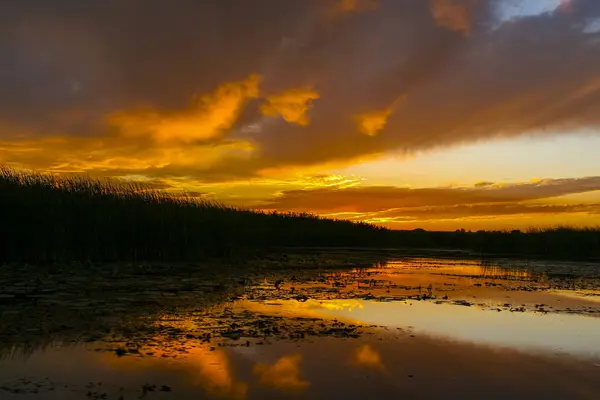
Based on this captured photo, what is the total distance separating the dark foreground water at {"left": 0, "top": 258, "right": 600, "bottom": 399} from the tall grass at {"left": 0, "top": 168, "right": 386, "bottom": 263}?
432 cm

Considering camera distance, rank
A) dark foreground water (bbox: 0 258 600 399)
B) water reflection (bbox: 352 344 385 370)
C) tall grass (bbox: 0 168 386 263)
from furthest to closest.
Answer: tall grass (bbox: 0 168 386 263), water reflection (bbox: 352 344 385 370), dark foreground water (bbox: 0 258 600 399)

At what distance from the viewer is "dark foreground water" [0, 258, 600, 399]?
679 centimetres

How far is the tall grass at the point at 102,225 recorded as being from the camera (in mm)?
18688

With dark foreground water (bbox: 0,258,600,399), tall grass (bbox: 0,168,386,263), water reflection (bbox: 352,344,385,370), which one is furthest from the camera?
tall grass (bbox: 0,168,386,263)

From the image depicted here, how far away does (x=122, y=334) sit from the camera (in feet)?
29.6

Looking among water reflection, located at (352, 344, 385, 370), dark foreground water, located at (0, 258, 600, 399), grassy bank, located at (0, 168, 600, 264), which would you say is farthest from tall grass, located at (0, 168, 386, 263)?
water reflection, located at (352, 344, 385, 370)

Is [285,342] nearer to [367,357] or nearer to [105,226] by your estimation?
[367,357]

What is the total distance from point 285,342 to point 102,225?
47.7ft

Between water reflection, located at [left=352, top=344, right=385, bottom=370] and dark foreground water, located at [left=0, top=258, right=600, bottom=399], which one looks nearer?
dark foreground water, located at [left=0, top=258, right=600, bottom=399]

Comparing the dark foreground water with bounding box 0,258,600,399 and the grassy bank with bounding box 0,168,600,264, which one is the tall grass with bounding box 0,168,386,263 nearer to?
the grassy bank with bounding box 0,168,600,264

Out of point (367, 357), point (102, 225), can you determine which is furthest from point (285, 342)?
point (102, 225)

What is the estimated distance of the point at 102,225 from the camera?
2123 centimetres

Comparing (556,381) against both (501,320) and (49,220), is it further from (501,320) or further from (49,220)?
(49,220)

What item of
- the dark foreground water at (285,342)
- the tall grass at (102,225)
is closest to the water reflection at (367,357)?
the dark foreground water at (285,342)
